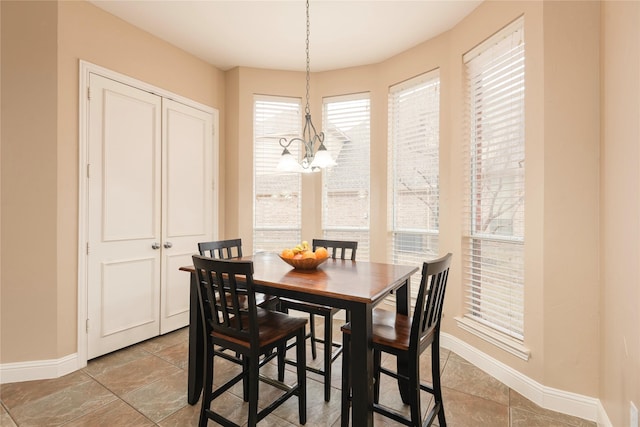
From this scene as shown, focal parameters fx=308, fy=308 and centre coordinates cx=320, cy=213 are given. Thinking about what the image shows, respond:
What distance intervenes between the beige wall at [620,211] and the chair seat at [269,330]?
1614 millimetres

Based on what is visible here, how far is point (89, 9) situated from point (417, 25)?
281 centimetres

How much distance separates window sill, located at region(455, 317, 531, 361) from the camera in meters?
2.16

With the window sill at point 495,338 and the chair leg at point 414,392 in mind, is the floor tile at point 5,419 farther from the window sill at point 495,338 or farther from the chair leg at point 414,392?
the window sill at point 495,338

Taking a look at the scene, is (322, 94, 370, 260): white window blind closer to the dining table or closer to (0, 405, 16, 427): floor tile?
the dining table

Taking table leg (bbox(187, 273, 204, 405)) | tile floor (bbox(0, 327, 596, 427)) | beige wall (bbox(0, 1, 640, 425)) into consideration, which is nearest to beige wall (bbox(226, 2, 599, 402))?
beige wall (bbox(0, 1, 640, 425))

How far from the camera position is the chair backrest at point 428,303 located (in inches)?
57.8

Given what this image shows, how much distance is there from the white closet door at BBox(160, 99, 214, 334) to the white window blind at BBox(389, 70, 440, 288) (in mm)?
2115

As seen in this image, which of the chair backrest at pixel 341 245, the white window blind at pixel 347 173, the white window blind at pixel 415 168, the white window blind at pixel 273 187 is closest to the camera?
the chair backrest at pixel 341 245

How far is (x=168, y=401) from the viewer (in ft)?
6.75

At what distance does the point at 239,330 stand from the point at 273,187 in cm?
231

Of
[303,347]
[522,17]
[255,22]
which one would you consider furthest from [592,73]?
[255,22]

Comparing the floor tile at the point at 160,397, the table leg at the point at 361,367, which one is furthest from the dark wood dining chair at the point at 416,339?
the floor tile at the point at 160,397

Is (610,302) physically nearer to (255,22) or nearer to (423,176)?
(423,176)

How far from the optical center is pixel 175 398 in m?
2.09
